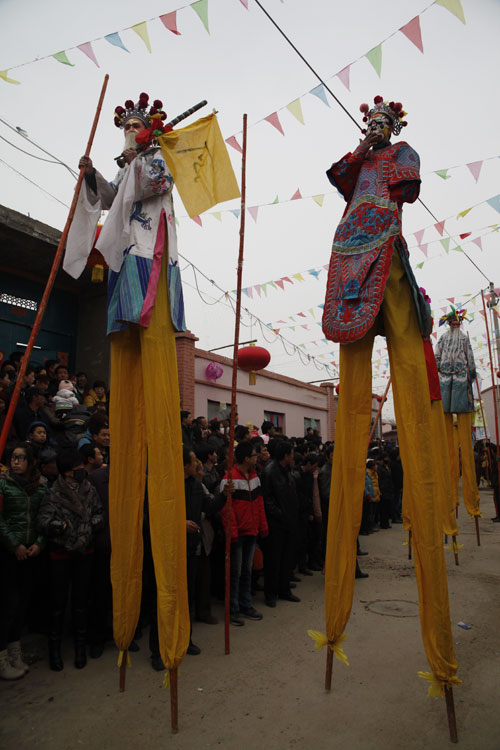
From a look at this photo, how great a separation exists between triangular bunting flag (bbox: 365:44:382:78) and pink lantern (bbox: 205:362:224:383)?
7.68m

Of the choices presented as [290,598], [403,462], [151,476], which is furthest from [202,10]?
[290,598]

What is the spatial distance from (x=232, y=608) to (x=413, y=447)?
98.0 inches

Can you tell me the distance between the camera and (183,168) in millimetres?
2941

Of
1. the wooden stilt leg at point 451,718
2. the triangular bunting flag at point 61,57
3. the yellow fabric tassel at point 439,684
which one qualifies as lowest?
the wooden stilt leg at point 451,718

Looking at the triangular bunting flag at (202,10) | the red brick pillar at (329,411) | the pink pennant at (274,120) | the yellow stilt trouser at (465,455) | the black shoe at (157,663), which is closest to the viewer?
the black shoe at (157,663)

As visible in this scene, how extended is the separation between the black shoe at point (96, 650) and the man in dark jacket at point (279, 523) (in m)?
1.60

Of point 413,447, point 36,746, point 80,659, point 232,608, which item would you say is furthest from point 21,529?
point 413,447

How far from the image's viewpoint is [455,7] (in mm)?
3311

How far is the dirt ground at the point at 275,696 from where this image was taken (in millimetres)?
2232

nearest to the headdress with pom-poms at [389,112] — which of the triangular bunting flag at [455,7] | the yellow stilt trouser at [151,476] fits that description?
the triangular bunting flag at [455,7]

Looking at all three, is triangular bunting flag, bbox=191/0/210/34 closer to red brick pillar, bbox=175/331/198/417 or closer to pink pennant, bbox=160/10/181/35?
pink pennant, bbox=160/10/181/35

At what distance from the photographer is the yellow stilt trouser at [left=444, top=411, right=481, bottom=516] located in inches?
235

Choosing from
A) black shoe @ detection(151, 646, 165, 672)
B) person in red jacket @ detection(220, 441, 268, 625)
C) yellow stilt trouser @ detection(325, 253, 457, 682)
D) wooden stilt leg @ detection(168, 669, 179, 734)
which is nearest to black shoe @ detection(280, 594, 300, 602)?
person in red jacket @ detection(220, 441, 268, 625)

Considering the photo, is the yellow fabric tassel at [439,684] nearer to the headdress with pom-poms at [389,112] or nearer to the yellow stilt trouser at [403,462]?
the yellow stilt trouser at [403,462]
